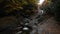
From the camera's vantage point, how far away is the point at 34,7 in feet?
40.0

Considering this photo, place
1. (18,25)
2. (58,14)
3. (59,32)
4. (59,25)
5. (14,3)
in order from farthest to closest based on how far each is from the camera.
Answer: (14,3), (18,25), (58,14), (59,25), (59,32)

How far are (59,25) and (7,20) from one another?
112 inches

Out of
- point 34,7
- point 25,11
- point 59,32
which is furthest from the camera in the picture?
Answer: point 34,7

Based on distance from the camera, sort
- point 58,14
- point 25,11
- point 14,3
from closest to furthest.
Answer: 1. point 58,14
2. point 14,3
3. point 25,11

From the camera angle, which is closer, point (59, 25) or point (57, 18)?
point (59, 25)

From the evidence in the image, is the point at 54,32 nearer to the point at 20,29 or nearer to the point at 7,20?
the point at 20,29

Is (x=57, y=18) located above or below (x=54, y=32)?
above

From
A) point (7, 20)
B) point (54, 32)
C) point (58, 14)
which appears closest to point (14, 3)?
point (7, 20)

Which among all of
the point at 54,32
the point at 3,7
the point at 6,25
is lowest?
the point at 54,32

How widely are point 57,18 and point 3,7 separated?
3169 millimetres

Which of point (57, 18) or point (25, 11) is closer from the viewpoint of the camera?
point (57, 18)

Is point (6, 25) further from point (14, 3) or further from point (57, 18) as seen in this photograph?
point (57, 18)

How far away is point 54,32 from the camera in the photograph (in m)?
6.12

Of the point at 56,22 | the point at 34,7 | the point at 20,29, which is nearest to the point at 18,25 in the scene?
the point at 20,29
